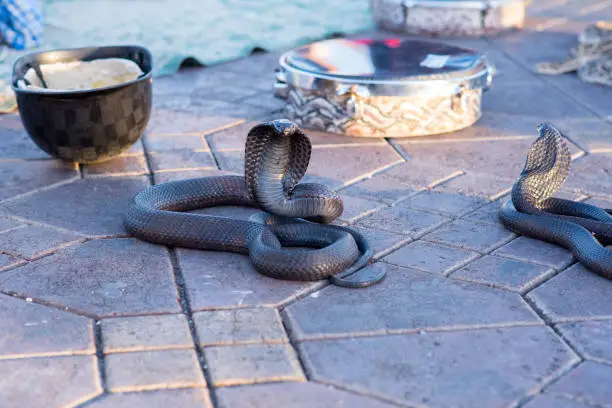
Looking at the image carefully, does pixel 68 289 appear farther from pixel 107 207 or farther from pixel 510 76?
pixel 510 76

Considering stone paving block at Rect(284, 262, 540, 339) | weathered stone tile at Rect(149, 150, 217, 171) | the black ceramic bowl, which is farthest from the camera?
weathered stone tile at Rect(149, 150, 217, 171)

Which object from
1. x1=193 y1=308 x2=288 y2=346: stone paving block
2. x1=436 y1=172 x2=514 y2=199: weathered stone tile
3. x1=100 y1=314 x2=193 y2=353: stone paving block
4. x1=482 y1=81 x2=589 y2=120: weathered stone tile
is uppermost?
x1=100 y1=314 x2=193 y2=353: stone paving block

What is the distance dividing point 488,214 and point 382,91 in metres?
1.14

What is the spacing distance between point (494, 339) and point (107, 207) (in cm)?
181

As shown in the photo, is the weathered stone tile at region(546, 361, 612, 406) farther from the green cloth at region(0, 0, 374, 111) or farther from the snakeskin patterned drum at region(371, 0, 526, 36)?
the snakeskin patterned drum at region(371, 0, 526, 36)

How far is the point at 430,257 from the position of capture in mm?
3211

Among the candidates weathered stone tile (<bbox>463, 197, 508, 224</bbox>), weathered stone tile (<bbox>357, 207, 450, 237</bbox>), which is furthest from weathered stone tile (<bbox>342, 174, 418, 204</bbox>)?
weathered stone tile (<bbox>463, 197, 508, 224</bbox>)

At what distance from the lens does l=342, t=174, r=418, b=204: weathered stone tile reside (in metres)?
3.82

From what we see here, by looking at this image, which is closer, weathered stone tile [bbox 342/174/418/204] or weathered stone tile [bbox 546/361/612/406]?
weathered stone tile [bbox 546/361/612/406]

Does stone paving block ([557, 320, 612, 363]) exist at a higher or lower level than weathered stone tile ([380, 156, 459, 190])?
higher

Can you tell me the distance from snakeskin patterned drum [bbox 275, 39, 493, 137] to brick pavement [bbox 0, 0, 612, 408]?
0.58 feet

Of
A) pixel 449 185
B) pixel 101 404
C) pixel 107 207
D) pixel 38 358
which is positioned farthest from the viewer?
pixel 449 185

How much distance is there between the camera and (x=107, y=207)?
3.70 m

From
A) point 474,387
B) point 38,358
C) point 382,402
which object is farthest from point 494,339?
point 38,358
